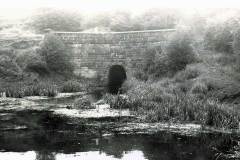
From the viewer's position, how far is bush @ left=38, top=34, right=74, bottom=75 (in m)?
27.9

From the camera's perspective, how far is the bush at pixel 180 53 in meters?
24.1

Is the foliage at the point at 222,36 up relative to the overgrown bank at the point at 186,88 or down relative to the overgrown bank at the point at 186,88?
up

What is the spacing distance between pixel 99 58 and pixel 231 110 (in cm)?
1654

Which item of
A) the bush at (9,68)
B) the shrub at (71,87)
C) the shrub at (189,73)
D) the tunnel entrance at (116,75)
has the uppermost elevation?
the shrub at (189,73)

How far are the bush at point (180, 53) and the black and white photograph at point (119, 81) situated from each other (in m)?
0.06

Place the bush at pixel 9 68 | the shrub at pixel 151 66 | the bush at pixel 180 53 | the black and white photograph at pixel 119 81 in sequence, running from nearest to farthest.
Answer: the black and white photograph at pixel 119 81 → the bush at pixel 180 53 → the shrub at pixel 151 66 → the bush at pixel 9 68

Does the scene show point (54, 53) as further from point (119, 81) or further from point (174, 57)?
point (174, 57)

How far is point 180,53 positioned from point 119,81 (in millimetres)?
6633

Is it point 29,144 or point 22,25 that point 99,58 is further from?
point 29,144

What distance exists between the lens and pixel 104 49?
30.5 m

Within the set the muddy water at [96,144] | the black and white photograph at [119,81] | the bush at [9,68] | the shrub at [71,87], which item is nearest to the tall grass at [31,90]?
the black and white photograph at [119,81]

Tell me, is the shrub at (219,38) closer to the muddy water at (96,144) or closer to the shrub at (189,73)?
the shrub at (189,73)

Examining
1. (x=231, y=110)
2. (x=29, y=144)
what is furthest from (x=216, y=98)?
(x=29, y=144)

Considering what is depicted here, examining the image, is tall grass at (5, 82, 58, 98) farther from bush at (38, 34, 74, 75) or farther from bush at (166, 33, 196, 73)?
bush at (166, 33, 196, 73)
